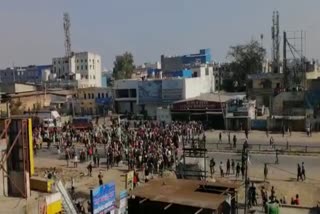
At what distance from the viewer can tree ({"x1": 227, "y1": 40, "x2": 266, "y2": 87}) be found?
9244cm

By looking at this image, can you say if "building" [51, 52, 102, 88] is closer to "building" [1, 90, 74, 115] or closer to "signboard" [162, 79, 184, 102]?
"building" [1, 90, 74, 115]

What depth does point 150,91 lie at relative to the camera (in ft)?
228

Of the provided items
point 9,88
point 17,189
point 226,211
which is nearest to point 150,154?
point 17,189

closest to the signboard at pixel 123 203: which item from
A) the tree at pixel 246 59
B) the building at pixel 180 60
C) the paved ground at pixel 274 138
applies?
the paved ground at pixel 274 138

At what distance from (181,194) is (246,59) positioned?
261 ft

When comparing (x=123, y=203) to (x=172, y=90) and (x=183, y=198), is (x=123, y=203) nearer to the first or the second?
(x=183, y=198)

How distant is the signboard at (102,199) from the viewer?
1650 centimetres

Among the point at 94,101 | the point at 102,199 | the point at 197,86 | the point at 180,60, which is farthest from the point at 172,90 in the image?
the point at 180,60

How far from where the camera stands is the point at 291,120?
54688 mm

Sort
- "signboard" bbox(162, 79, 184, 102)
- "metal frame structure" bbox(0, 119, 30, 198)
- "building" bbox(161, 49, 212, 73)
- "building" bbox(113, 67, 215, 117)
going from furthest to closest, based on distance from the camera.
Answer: "building" bbox(161, 49, 212, 73) < "building" bbox(113, 67, 215, 117) < "signboard" bbox(162, 79, 184, 102) < "metal frame structure" bbox(0, 119, 30, 198)

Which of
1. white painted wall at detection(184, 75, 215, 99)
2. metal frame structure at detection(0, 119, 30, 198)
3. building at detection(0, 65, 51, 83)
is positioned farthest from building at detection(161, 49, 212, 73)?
metal frame structure at detection(0, 119, 30, 198)

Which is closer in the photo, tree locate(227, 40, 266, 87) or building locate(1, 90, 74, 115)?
building locate(1, 90, 74, 115)

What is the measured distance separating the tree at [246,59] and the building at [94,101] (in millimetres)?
28595

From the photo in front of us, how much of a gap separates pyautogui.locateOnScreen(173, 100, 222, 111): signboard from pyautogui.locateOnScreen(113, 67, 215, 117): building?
20.7 feet
